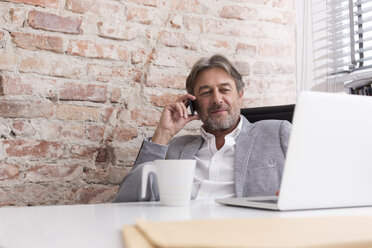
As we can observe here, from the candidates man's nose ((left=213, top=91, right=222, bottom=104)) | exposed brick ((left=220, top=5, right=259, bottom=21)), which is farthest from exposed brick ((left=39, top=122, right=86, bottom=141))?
exposed brick ((left=220, top=5, right=259, bottom=21))

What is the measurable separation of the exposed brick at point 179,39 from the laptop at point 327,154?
1.24m

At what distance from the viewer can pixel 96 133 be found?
1829 mm

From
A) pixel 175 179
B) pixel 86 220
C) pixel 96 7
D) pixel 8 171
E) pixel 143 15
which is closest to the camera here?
pixel 86 220

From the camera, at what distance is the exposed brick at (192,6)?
6.75 ft

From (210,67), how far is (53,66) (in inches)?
27.9

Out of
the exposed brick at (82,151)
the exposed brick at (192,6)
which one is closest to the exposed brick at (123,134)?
the exposed brick at (82,151)

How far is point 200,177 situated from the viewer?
179 cm

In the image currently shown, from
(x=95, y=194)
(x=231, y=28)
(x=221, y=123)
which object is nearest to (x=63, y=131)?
(x=95, y=194)

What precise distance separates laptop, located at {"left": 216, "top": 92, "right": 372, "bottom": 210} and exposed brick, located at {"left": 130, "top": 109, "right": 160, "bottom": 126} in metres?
1.06

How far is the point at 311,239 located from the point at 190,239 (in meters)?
0.15

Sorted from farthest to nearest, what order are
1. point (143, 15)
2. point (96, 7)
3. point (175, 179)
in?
point (143, 15)
point (96, 7)
point (175, 179)

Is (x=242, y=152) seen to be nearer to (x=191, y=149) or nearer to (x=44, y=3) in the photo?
(x=191, y=149)

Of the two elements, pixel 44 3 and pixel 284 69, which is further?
pixel 284 69

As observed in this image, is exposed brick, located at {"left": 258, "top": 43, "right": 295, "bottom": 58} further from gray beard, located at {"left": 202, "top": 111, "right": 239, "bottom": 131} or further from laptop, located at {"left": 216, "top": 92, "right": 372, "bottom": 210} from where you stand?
laptop, located at {"left": 216, "top": 92, "right": 372, "bottom": 210}
